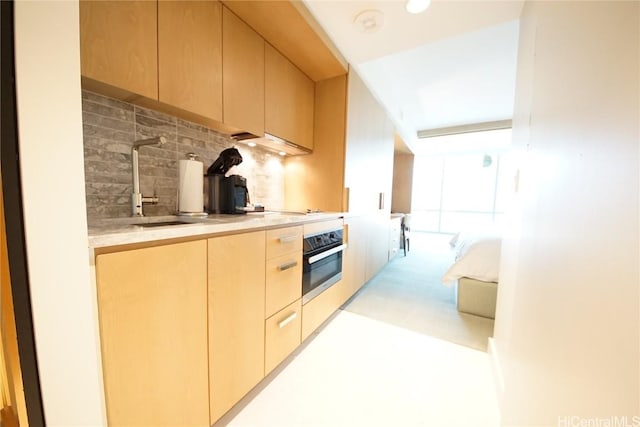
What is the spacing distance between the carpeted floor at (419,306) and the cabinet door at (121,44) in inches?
85.1

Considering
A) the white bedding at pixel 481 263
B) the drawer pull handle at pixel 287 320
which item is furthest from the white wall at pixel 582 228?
the white bedding at pixel 481 263

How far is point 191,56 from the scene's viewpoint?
1.07m

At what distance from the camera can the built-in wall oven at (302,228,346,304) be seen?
1.43m

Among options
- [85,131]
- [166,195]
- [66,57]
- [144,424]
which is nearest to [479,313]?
[144,424]

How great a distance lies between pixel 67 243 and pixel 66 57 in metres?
0.37

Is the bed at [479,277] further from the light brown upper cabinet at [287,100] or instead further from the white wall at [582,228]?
the light brown upper cabinet at [287,100]

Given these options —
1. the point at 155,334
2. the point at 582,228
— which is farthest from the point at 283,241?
the point at 582,228

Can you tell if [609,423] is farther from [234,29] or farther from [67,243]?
[234,29]

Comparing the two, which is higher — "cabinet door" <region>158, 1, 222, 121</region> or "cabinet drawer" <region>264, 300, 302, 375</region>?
"cabinet door" <region>158, 1, 222, 121</region>

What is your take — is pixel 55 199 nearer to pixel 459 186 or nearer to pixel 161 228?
pixel 161 228

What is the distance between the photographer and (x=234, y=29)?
1.27 meters

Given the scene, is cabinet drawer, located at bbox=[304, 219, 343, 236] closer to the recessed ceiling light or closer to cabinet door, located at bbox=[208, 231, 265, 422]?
cabinet door, located at bbox=[208, 231, 265, 422]

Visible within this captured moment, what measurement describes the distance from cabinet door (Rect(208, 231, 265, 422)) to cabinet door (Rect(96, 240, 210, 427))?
43mm

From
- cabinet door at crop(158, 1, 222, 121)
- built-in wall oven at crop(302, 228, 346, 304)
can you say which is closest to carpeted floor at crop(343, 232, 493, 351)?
built-in wall oven at crop(302, 228, 346, 304)
